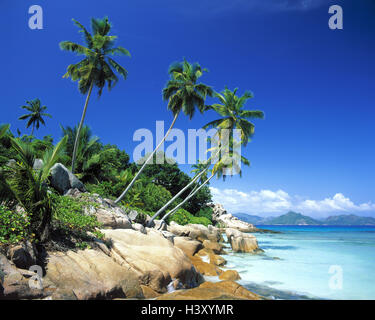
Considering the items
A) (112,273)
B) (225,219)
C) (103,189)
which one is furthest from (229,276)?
(225,219)

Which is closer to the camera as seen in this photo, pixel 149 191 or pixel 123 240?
pixel 123 240

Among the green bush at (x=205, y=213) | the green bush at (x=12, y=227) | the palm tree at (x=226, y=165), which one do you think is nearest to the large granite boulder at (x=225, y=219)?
the green bush at (x=205, y=213)

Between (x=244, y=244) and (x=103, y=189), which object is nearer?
(x=103, y=189)

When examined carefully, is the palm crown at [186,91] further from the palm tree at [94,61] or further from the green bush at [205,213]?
the green bush at [205,213]

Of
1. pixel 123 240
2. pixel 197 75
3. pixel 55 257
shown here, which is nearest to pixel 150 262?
pixel 123 240

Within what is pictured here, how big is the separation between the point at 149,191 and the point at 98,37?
1354cm

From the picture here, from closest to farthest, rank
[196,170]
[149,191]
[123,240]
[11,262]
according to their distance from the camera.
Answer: [11,262] → [123,240] → [149,191] → [196,170]

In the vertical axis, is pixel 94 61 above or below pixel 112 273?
above

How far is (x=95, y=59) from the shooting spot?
593 inches

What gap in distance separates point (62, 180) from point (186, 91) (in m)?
9.82

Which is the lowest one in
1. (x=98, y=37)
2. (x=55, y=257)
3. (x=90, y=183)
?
(x=55, y=257)

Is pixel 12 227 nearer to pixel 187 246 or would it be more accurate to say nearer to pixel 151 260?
pixel 151 260

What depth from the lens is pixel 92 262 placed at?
5.55m
